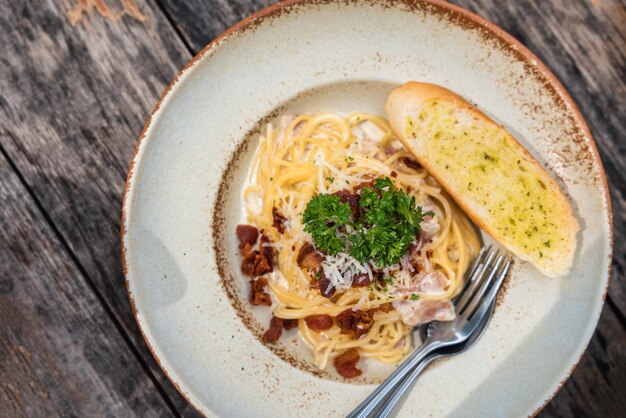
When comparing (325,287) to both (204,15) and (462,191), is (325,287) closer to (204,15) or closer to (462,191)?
(462,191)

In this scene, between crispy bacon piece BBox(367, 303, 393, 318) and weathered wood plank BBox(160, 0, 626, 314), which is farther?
weathered wood plank BBox(160, 0, 626, 314)

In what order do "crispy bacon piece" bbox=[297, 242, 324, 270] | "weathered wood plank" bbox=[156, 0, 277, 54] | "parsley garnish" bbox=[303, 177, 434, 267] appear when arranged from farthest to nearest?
"weathered wood plank" bbox=[156, 0, 277, 54] → "crispy bacon piece" bbox=[297, 242, 324, 270] → "parsley garnish" bbox=[303, 177, 434, 267]

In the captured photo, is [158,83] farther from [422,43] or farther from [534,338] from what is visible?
[534,338]

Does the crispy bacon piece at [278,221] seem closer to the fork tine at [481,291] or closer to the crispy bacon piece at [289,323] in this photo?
the crispy bacon piece at [289,323]

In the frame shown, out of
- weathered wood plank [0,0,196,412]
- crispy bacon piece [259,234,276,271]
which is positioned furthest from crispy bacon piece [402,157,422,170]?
weathered wood plank [0,0,196,412]

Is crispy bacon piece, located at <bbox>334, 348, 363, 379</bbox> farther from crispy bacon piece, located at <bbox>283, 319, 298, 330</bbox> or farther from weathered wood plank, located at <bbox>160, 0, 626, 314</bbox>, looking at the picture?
weathered wood plank, located at <bbox>160, 0, 626, 314</bbox>
